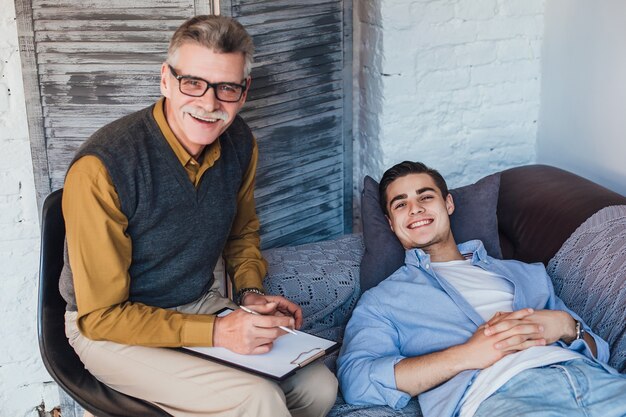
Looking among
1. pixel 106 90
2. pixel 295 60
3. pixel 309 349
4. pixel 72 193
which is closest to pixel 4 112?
pixel 106 90

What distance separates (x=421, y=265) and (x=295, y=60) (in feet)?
3.43

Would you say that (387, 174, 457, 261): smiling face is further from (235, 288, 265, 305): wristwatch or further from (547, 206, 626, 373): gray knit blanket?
(235, 288, 265, 305): wristwatch

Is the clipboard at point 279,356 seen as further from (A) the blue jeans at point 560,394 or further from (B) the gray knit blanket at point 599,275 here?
(B) the gray knit blanket at point 599,275

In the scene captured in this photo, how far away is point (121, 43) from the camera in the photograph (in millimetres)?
2732

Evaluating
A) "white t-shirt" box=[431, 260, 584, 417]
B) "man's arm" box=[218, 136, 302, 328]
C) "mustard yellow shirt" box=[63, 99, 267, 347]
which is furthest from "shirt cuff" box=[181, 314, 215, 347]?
"white t-shirt" box=[431, 260, 584, 417]

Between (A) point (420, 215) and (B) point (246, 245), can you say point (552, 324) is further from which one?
(B) point (246, 245)

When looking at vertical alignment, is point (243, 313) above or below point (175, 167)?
below

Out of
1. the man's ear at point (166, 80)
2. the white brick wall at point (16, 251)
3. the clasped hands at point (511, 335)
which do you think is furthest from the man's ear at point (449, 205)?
the white brick wall at point (16, 251)

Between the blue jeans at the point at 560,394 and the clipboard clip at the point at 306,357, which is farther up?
the clipboard clip at the point at 306,357

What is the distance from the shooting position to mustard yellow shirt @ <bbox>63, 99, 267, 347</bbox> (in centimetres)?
203

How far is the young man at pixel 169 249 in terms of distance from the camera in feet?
6.68

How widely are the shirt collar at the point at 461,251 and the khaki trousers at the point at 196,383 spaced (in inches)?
19.6

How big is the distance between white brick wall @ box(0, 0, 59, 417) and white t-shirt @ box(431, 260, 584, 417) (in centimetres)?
135

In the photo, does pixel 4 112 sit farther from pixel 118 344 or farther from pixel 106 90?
pixel 118 344
